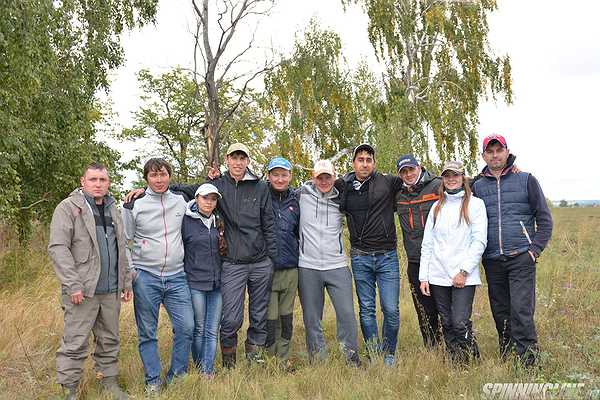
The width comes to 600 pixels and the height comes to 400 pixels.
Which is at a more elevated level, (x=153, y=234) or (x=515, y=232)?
(x=153, y=234)

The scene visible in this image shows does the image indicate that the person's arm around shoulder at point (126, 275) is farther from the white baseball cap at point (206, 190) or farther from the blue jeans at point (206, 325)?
the white baseball cap at point (206, 190)

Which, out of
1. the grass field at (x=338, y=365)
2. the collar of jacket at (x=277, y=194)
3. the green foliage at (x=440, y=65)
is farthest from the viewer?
the green foliage at (x=440, y=65)

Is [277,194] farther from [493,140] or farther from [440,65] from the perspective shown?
[440,65]

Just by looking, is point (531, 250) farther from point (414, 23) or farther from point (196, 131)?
point (196, 131)

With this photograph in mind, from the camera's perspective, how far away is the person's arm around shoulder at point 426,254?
4.72 meters

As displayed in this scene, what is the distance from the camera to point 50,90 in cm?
1030

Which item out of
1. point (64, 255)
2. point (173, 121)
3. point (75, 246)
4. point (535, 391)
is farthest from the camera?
point (173, 121)

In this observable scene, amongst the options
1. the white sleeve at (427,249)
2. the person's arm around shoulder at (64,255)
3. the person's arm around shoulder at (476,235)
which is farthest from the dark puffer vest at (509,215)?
the person's arm around shoulder at (64,255)

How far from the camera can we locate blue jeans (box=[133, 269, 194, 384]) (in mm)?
4516

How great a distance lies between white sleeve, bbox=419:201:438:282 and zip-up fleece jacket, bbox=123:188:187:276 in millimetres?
2190

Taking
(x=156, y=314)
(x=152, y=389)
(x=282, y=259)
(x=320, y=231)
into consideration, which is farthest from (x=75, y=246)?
(x=320, y=231)

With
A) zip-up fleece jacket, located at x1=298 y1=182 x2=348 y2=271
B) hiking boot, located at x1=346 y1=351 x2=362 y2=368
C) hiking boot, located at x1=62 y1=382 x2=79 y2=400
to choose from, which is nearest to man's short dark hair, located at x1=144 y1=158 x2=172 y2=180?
zip-up fleece jacket, located at x1=298 y1=182 x2=348 y2=271

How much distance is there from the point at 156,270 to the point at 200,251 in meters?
0.41

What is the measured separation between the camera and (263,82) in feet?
62.1
